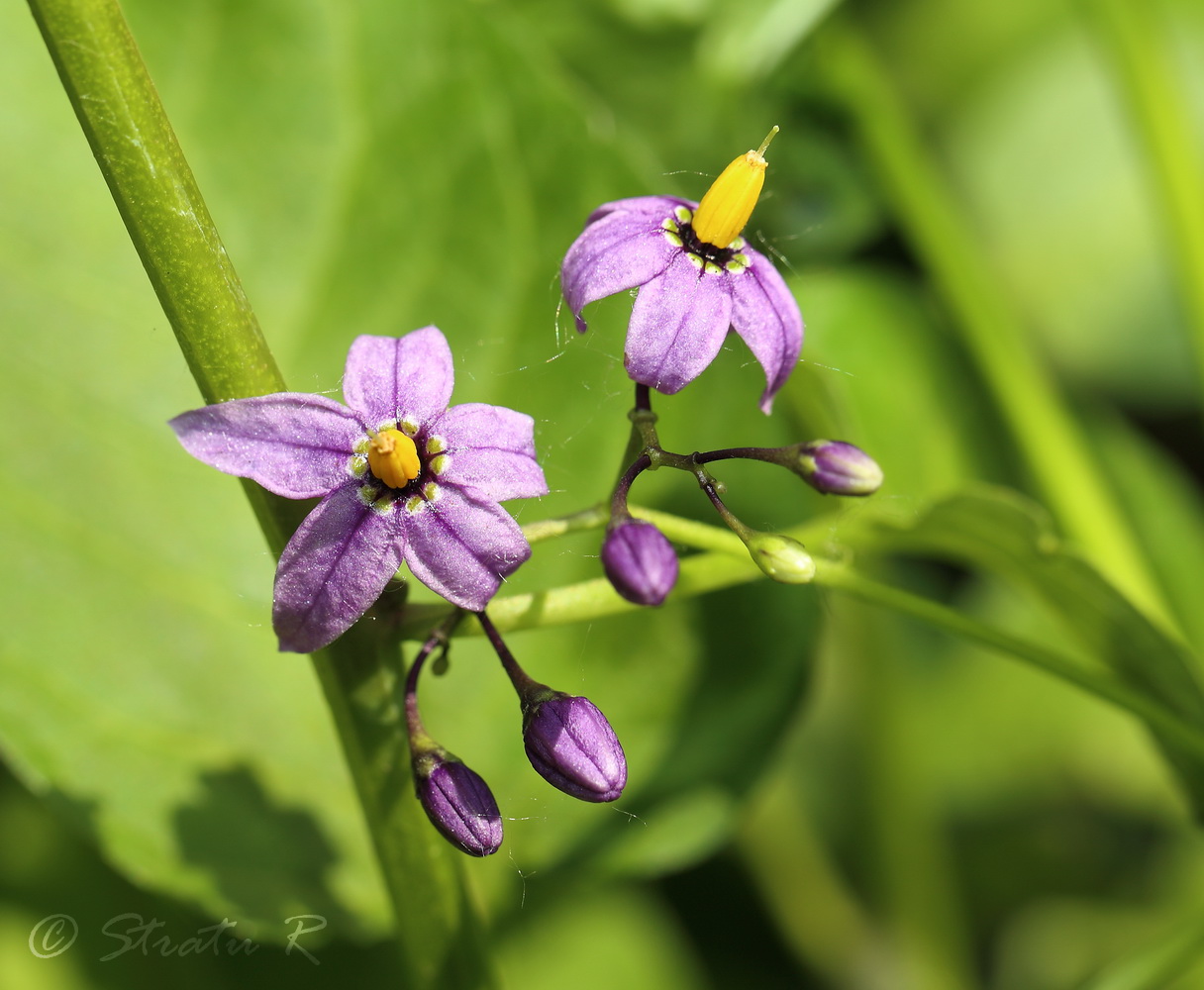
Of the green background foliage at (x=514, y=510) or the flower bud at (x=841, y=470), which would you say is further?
the green background foliage at (x=514, y=510)

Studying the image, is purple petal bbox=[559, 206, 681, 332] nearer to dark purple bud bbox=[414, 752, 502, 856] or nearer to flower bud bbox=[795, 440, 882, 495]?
flower bud bbox=[795, 440, 882, 495]

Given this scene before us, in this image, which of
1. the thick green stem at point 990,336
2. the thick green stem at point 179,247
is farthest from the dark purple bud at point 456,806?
the thick green stem at point 990,336

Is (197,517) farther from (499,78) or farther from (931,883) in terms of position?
(931,883)

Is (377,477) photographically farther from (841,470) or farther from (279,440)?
(841,470)

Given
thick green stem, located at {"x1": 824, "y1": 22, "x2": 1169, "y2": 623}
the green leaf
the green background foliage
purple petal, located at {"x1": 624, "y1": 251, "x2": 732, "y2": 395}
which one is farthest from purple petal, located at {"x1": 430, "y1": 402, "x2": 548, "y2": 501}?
thick green stem, located at {"x1": 824, "y1": 22, "x2": 1169, "y2": 623}

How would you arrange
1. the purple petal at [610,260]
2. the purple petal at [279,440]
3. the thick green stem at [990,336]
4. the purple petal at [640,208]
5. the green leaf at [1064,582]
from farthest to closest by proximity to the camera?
the thick green stem at [990,336]
the green leaf at [1064,582]
the purple petal at [640,208]
the purple petal at [610,260]
the purple petal at [279,440]

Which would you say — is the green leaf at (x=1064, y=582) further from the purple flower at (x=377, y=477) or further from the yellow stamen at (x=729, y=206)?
the purple flower at (x=377, y=477)
